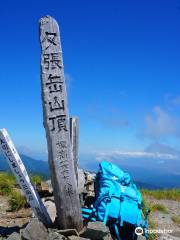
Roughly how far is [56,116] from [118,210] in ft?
8.43

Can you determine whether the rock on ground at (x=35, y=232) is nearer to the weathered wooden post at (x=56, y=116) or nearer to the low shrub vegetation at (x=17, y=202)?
the weathered wooden post at (x=56, y=116)

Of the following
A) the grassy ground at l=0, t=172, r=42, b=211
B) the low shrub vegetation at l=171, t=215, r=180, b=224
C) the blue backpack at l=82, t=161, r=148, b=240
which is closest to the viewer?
the blue backpack at l=82, t=161, r=148, b=240

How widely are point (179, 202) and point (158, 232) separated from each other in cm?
691

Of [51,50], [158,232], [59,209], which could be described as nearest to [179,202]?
[158,232]

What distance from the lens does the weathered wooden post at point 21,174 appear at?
29.7 feet

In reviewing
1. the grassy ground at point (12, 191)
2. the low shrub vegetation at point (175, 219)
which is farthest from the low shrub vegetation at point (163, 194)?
the grassy ground at point (12, 191)

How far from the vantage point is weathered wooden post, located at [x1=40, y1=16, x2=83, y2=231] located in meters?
8.66

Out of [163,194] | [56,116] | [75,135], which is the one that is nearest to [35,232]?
[56,116]

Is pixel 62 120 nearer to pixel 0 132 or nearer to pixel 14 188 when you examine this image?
pixel 0 132

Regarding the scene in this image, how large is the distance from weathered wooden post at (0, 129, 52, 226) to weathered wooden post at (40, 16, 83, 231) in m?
0.54

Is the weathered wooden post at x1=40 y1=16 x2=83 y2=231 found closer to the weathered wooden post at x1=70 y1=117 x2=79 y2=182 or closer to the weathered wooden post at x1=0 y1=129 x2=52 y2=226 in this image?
the weathered wooden post at x1=0 y1=129 x2=52 y2=226

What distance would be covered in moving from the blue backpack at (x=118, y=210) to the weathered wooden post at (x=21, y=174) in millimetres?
1025

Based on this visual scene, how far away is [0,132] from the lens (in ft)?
29.4

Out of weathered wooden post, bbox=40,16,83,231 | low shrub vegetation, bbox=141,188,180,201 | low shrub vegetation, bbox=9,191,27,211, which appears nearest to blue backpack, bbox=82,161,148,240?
weathered wooden post, bbox=40,16,83,231
